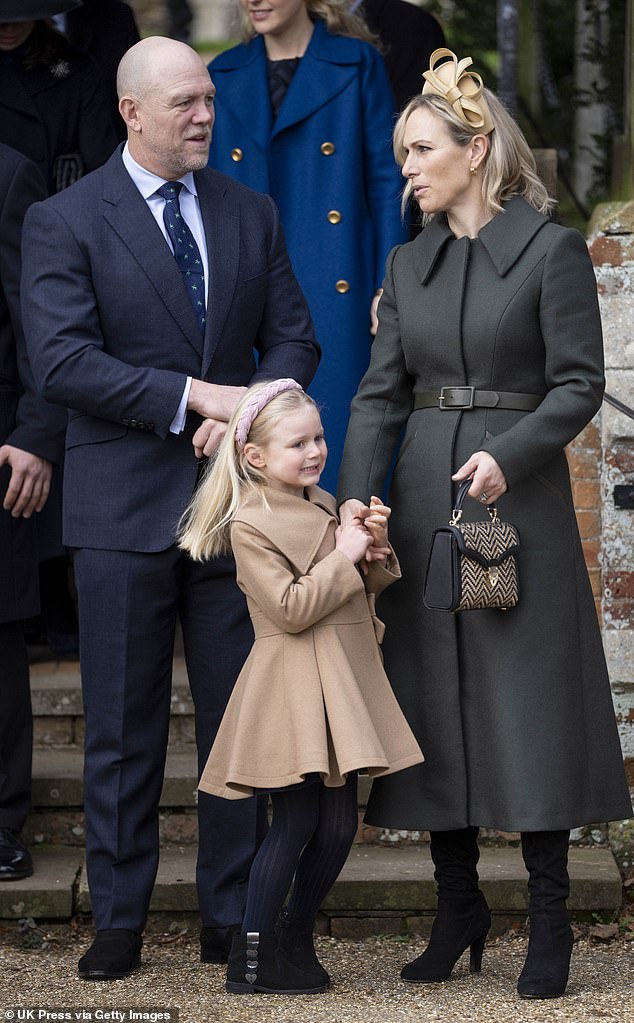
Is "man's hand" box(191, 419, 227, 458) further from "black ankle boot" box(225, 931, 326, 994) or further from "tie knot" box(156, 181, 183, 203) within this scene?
"black ankle boot" box(225, 931, 326, 994)

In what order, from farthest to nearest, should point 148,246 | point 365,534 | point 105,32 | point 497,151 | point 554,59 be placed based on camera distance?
point 554,59
point 105,32
point 148,246
point 497,151
point 365,534

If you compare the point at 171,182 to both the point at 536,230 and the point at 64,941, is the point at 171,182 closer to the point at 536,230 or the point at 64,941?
the point at 536,230

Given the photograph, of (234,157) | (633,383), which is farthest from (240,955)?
(234,157)

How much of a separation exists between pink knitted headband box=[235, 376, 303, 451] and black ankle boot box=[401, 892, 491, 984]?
3.69 feet

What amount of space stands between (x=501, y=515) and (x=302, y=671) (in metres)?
0.55

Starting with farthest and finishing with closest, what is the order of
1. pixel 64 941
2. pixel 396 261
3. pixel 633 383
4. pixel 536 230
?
pixel 633 383, pixel 64 941, pixel 396 261, pixel 536 230

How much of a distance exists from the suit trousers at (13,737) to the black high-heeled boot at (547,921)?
1512 millimetres

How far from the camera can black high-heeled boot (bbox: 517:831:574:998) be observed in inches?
142

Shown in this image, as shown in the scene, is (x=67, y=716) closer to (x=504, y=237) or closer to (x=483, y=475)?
(x=483, y=475)

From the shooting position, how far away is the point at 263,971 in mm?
3646

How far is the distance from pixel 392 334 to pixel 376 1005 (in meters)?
1.48

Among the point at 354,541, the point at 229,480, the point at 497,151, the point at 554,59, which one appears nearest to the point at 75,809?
the point at 229,480

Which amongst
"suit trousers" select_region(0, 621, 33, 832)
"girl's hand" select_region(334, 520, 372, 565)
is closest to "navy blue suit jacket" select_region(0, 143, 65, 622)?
"suit trousers" select_region(0, 621, 33, 832)

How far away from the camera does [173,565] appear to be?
12.5ft
